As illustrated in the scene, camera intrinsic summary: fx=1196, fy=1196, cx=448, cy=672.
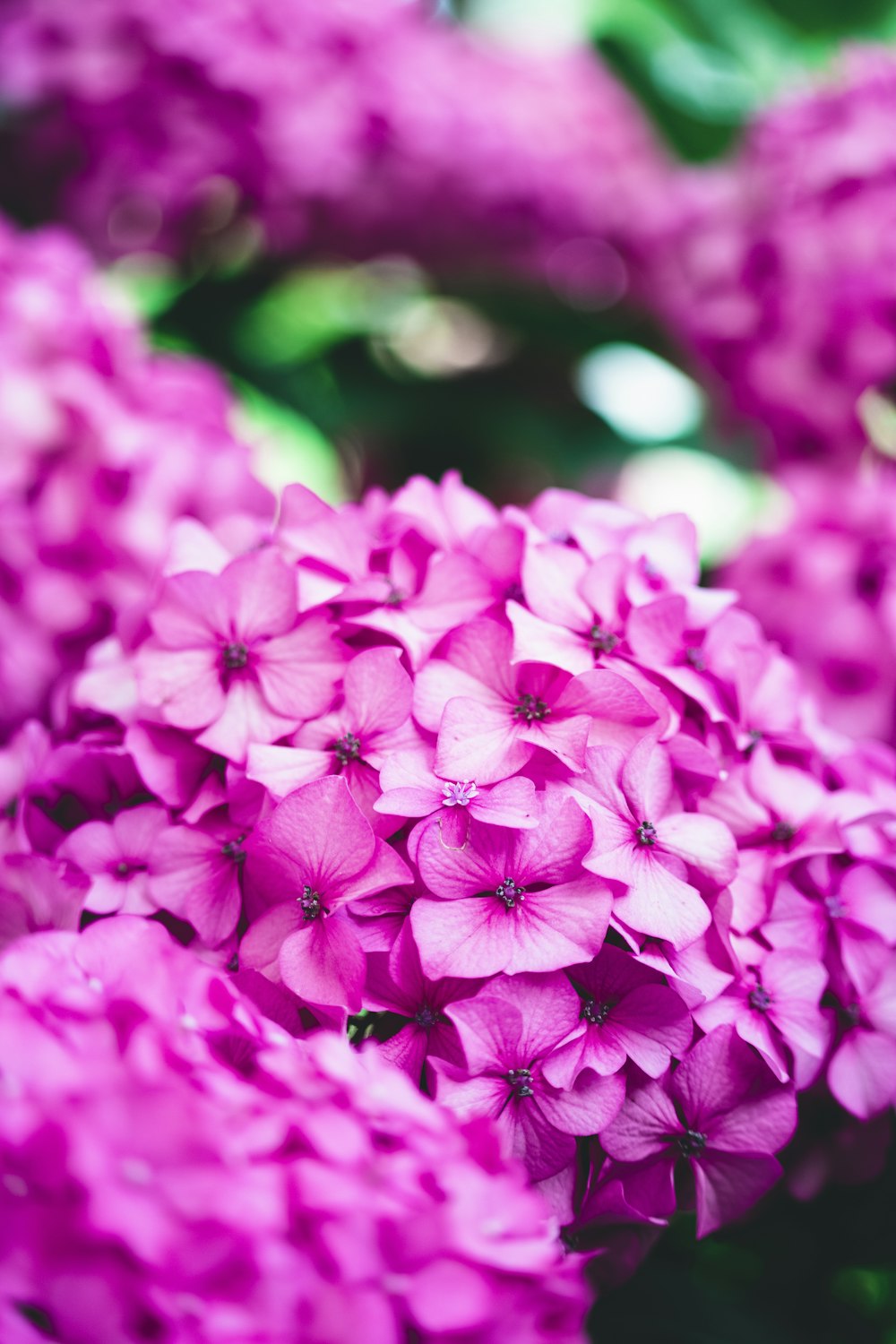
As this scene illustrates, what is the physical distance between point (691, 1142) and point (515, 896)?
0.08m

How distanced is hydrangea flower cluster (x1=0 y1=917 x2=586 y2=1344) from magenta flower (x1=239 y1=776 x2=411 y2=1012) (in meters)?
0.04

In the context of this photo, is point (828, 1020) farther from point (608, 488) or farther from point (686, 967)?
point (608, 488)

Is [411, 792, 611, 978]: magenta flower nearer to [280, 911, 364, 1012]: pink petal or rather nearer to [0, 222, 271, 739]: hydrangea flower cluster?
[280, 911, 364, 1012]: pink petal

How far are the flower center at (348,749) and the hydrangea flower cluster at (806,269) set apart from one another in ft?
1.21

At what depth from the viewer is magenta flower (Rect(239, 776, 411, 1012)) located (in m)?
0.30

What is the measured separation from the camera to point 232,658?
1.20 feet

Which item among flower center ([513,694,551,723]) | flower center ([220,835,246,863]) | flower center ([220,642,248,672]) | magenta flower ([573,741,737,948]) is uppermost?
flower center ([513,694,551,723])

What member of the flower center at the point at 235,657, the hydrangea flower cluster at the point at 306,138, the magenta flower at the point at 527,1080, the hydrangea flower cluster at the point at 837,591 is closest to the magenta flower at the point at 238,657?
the flower center at the point at 235,657

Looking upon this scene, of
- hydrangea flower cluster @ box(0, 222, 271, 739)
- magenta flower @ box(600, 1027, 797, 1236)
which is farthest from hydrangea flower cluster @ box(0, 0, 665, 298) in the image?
magenta flower @ box(600, 1027, 797, 1236)

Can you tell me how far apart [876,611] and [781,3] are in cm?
60

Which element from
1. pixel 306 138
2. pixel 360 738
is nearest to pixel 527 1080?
pixel 360 738

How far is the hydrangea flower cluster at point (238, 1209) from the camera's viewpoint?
0.75 feet

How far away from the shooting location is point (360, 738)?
0.34 m

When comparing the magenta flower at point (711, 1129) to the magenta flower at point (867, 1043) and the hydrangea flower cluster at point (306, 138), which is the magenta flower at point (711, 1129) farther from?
the hydrangea flower cluster at point (306, 138)
